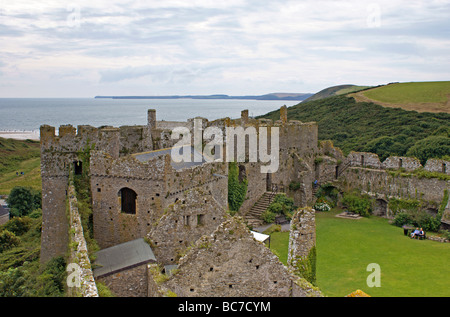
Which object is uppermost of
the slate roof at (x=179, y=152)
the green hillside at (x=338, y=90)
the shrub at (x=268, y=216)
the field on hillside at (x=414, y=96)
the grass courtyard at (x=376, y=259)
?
the green hillside at (x=338, y=90)

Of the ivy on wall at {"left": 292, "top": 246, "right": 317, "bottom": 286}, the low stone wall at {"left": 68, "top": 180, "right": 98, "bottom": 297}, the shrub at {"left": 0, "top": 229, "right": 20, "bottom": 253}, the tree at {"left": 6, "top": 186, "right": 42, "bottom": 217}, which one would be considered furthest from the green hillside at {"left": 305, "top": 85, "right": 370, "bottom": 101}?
the low stone wall at {"left": 68, "top": 180, "right": 98, "bottom": 297}

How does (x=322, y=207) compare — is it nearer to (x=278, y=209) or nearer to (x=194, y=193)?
(x=278, y=209)

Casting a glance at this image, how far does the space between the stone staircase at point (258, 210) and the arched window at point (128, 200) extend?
37.7ft

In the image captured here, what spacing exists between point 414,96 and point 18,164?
66.5 m

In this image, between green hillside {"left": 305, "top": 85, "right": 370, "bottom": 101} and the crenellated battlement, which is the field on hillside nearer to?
Answer: the crenellated battlement

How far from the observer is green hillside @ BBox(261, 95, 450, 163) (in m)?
45.9

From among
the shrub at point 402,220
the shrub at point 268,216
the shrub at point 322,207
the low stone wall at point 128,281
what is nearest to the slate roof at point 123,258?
the low stone wall at point 128,281

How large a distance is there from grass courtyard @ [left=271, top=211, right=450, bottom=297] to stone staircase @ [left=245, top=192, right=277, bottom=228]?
1.68 metres

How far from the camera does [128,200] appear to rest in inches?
678

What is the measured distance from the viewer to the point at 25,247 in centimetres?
2659

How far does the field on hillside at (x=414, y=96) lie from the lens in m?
65.2

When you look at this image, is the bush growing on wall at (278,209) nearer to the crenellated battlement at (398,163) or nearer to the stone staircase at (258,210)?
the stone staircase at (258,210)
